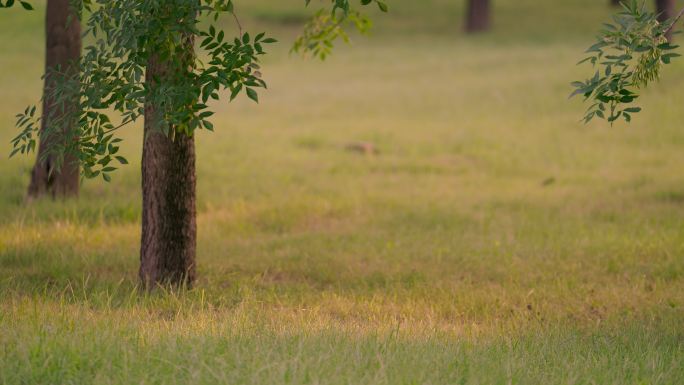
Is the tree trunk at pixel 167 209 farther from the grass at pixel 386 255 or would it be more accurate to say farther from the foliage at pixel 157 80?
the foliage at pixel 157 80

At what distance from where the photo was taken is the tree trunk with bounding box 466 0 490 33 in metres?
35.2

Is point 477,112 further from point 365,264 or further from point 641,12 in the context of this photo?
point 641,12

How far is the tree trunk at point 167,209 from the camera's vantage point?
663 centimetres

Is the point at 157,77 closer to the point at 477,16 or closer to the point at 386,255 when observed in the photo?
the point at 386,255

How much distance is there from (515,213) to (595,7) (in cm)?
3179

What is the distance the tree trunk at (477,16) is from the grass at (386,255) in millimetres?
14186

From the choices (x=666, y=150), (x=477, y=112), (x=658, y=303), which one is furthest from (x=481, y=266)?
(x=477, y=112)

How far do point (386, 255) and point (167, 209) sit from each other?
2554 millimetres

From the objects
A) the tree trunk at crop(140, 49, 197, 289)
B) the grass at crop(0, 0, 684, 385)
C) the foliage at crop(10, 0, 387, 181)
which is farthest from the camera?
the tree trunk at crop(140, 49, 197, 289)

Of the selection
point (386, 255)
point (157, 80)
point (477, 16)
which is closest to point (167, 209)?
point (157, 80)

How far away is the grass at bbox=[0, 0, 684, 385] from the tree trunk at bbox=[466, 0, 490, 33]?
14.2 meters

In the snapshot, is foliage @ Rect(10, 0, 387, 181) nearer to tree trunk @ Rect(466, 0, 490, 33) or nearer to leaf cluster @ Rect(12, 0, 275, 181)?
leaf cluster @ Rect(12, 0, 275, 181)

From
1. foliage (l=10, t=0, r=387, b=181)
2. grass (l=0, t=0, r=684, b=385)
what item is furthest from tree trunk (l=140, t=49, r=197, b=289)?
foliage (l=10, t=0, r=387, b=181)

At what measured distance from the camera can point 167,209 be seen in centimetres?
670
